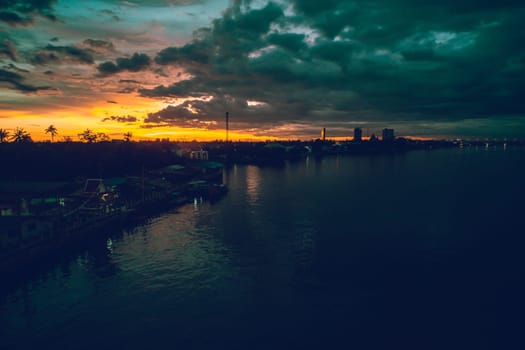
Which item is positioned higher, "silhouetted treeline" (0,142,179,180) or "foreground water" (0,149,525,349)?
"silhouetted treeline" (0,142,179,180)

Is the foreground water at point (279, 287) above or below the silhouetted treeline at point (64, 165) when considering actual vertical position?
below

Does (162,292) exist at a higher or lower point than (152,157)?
lower

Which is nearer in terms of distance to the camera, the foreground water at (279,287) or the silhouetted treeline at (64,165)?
the foreground water at (279,287)

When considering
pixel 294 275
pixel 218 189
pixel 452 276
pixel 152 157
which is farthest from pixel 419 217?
pixel 152 157

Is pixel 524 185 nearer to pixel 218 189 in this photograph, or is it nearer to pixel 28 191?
pixel 218 189

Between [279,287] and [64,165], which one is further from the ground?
[64,165]

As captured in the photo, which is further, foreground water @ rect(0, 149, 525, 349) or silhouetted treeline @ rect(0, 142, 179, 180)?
silhouetted treeline @ rect(0, 142, 179, 180)

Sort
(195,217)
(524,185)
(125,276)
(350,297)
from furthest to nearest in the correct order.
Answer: (524,185) < (195,217) < (125,276) < (350,297)

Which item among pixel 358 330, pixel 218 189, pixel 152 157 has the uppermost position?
pixel 152 157
